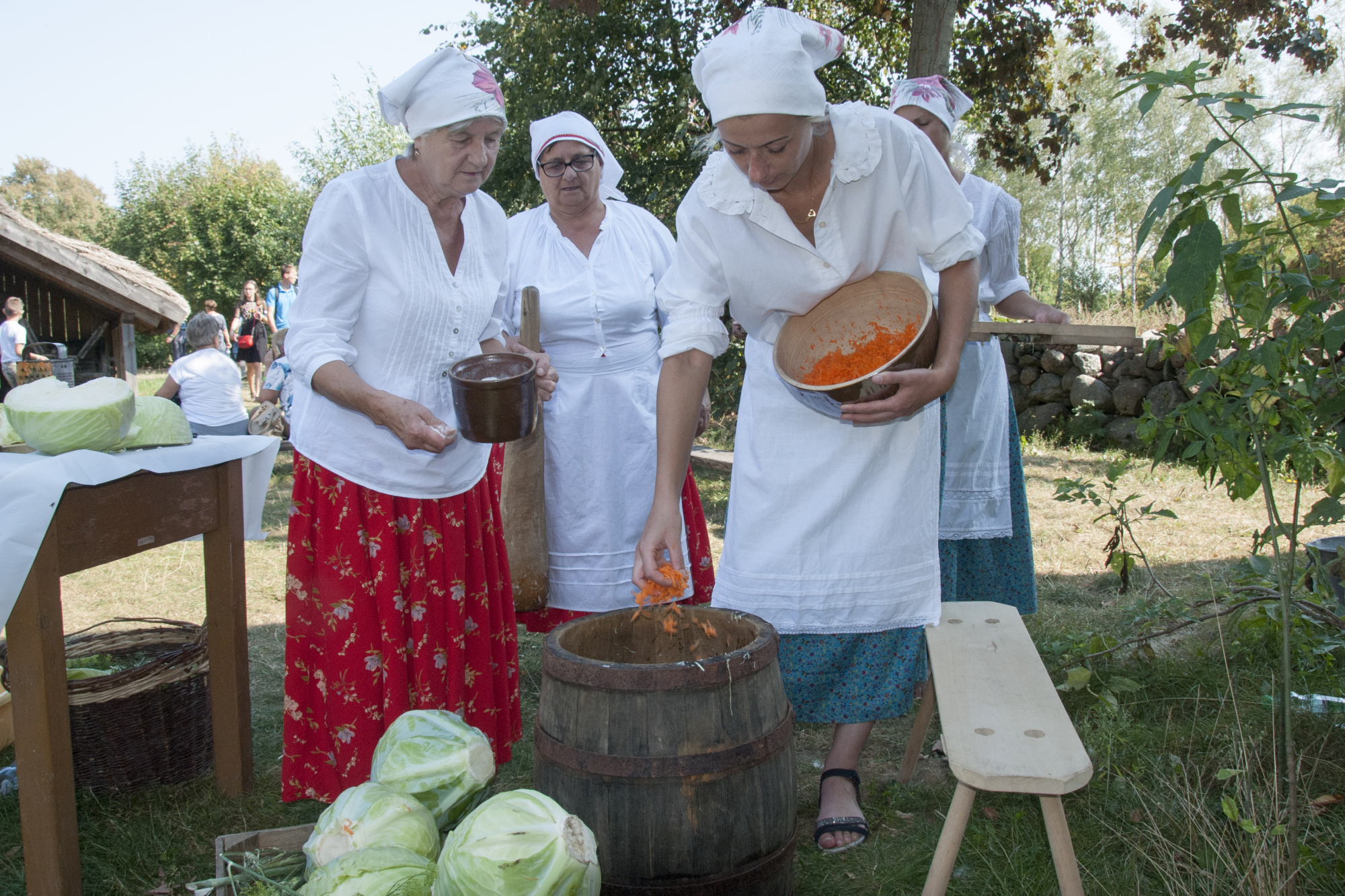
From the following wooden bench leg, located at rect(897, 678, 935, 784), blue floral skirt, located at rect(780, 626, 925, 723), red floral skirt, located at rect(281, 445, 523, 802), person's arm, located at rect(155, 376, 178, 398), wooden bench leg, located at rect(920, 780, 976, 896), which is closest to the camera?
wooden bench leg, located at rect(920, 780, 976, 896)

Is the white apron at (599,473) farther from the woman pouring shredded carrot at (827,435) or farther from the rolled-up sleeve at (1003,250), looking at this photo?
the rolled-up sleeve at (1003,250)

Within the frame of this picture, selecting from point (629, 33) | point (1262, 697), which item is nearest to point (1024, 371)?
point (629, 33)

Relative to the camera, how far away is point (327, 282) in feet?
8.11

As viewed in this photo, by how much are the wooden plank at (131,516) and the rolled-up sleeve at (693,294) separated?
1.40 meters

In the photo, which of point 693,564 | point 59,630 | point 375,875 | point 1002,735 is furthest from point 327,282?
point 1002,735

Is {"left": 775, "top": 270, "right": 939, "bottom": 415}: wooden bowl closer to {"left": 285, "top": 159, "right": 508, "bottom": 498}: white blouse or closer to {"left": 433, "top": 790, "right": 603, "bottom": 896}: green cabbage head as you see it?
{"left": 285, "top": 159, "right": 508, "bottom": 498}: white blouse

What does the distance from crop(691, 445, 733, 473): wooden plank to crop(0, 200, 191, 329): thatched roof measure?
17.1 feet

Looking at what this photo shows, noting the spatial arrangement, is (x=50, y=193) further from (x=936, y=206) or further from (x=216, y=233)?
(x=936, y=206)

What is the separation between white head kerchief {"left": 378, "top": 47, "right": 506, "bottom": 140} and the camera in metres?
2.47

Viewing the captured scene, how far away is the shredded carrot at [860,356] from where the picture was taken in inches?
90.4

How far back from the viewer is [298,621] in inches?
104

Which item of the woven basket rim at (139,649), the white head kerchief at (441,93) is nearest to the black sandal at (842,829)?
the woven basket rim at (139,649)

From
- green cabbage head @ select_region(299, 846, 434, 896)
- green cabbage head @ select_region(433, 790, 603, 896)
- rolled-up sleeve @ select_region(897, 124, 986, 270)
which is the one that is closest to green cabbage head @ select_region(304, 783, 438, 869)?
green cabbage head @ select_region(299, 846, 434, 896)

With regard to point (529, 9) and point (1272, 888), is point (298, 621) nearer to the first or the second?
point (1272, 888)
